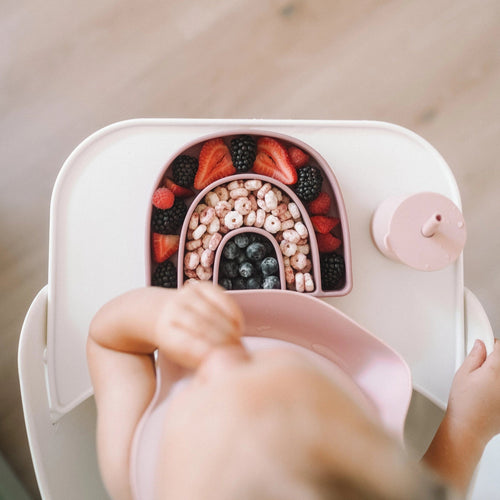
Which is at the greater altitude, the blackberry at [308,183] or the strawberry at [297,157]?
the strawberry at [297,157]

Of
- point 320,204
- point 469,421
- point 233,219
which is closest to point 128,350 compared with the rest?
point 233,219

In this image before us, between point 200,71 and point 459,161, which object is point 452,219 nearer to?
point 459,161

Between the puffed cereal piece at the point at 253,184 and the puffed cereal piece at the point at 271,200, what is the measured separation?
Result: 19 millimetres

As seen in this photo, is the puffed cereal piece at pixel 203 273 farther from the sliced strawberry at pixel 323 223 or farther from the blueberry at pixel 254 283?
the sliced strawberry at pixel 323 223

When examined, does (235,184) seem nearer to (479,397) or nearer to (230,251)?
(230,251)

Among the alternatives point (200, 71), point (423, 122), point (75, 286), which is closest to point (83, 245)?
point (75, 286)

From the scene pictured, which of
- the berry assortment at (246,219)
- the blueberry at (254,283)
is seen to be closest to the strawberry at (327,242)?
the berry assortment at (246,219)

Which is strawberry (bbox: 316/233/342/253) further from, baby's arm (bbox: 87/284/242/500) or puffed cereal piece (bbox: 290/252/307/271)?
baby's arm (bbox: 87/284/242/500)

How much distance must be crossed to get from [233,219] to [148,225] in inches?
4.8

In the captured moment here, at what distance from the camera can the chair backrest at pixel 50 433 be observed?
64 centimetres

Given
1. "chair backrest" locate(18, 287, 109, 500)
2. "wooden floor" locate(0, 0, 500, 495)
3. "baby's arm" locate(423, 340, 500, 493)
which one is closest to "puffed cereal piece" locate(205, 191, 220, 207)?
"chair backrest" locate(18, 287, 109, 500)

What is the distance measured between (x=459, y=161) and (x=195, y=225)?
94cm

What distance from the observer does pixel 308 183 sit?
0.70 meters

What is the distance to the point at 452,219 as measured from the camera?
2.30 ft
